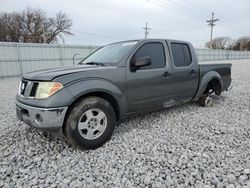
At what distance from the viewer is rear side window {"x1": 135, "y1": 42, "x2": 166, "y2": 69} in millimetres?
3782

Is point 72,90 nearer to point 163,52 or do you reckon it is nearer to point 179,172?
point 179,172

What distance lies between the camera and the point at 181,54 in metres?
4.56

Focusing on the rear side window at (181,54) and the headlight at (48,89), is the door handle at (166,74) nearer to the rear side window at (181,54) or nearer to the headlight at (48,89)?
the rear side window at (181,54)

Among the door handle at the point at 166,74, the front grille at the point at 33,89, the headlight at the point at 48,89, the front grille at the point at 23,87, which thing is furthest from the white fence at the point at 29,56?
the door handle at the point at 166,74

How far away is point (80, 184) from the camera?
2.36 m

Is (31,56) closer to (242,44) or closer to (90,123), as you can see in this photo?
(90,123)

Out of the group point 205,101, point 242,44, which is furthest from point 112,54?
point 242,44

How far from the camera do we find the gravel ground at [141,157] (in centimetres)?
242

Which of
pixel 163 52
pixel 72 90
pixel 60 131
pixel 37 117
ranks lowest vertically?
pixel 60 131

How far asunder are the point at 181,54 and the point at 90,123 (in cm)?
267

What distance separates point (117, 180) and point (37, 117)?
4.57 feet

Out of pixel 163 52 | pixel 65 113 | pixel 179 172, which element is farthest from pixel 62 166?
pixel 163 52

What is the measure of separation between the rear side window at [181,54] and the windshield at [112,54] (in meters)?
1.05

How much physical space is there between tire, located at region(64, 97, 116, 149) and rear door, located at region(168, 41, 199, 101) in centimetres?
176
